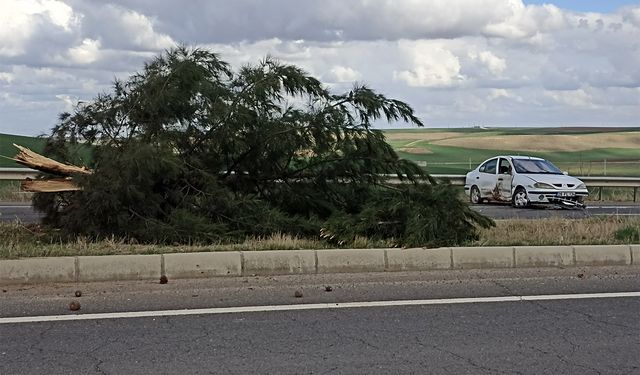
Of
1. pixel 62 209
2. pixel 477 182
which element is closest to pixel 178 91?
pixel 62 209

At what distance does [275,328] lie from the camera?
5.92 m

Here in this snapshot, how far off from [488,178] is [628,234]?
32.6ft

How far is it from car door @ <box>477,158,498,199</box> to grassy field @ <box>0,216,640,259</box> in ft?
26.2

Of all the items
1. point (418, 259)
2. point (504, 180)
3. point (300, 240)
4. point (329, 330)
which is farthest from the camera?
point (504, 180)

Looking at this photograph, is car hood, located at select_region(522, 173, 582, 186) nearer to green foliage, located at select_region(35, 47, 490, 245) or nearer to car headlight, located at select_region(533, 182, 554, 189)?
car headlight, located at select_region(533, 182, 554, 189)

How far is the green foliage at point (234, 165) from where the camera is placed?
876 centimetres

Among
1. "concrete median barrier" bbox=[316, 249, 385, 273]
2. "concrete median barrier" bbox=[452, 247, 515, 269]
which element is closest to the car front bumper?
"concrete median barrier" bbox=[452, 247, 515, 269]

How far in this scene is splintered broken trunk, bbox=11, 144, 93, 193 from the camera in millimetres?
8969

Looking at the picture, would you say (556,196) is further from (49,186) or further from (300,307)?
(300,307)

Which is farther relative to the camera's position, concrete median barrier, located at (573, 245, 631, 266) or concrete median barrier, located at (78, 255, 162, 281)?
concrete median barrier, located at (573, 245, 631, 266)

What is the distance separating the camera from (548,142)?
40.9m

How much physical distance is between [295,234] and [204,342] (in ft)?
12.9

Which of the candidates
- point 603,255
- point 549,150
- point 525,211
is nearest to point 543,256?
point 603,255

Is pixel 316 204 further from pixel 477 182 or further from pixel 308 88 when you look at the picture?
pixel 477 182
